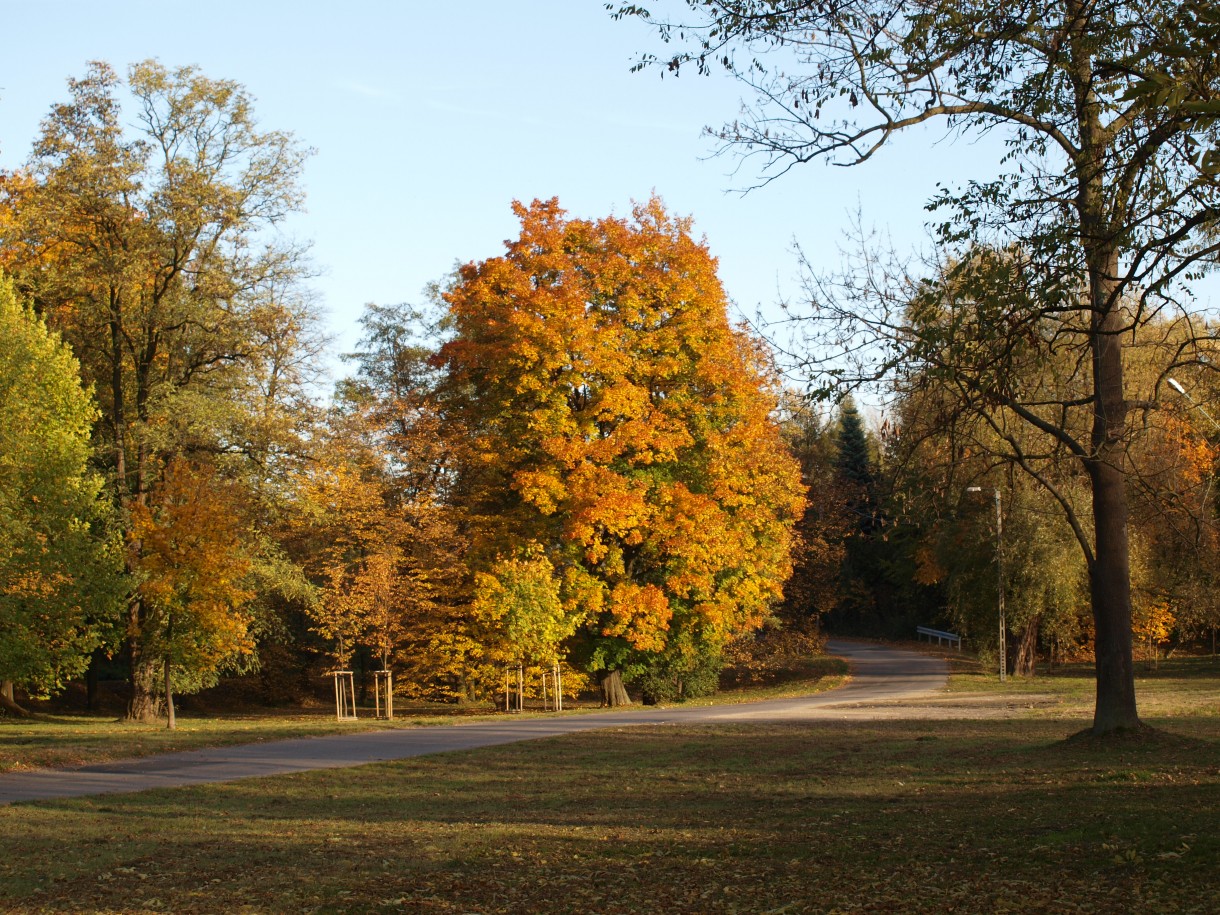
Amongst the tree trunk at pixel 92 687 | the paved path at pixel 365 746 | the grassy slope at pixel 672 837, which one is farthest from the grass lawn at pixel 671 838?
the tree trunk at pixel 92 687

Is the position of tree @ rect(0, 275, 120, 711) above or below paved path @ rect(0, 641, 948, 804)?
above

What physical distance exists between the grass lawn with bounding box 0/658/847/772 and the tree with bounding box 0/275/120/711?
155 cm

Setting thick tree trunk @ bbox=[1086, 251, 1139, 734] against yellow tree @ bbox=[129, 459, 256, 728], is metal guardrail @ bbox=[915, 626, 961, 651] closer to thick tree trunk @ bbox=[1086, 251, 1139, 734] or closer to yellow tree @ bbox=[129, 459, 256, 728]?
yellow tree @ bbox=[129, 459, 256, 728]

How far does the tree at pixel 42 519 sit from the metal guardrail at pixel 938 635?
141 feet

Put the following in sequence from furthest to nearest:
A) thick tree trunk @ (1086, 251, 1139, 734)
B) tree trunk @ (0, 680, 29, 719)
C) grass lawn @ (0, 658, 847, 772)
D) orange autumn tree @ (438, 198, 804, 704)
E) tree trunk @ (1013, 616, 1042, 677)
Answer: tree trunk @ (1013, 616, 1042, 677) < tree trunk @ (0, 680, 29, 719) < orange autumn tree @ (438, 198, 804, 704) < grass lawn @ (0, 658, 847, 772) < thick tree trunk @ (1086, 251, 1139, 734)

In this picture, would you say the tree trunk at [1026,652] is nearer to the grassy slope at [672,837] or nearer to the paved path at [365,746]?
the paved path at [365,746]

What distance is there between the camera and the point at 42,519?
21.2m

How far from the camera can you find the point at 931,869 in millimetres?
7918

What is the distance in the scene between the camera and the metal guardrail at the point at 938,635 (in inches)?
2277

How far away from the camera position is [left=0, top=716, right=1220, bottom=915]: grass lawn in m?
7.41

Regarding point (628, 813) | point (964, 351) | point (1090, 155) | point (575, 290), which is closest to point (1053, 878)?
point (964, 351)

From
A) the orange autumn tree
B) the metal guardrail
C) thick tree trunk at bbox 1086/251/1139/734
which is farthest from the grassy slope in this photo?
the metal guardrail

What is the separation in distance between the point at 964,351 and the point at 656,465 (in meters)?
22.9

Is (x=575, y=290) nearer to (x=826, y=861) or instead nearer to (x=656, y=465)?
(x=656, y=465)
